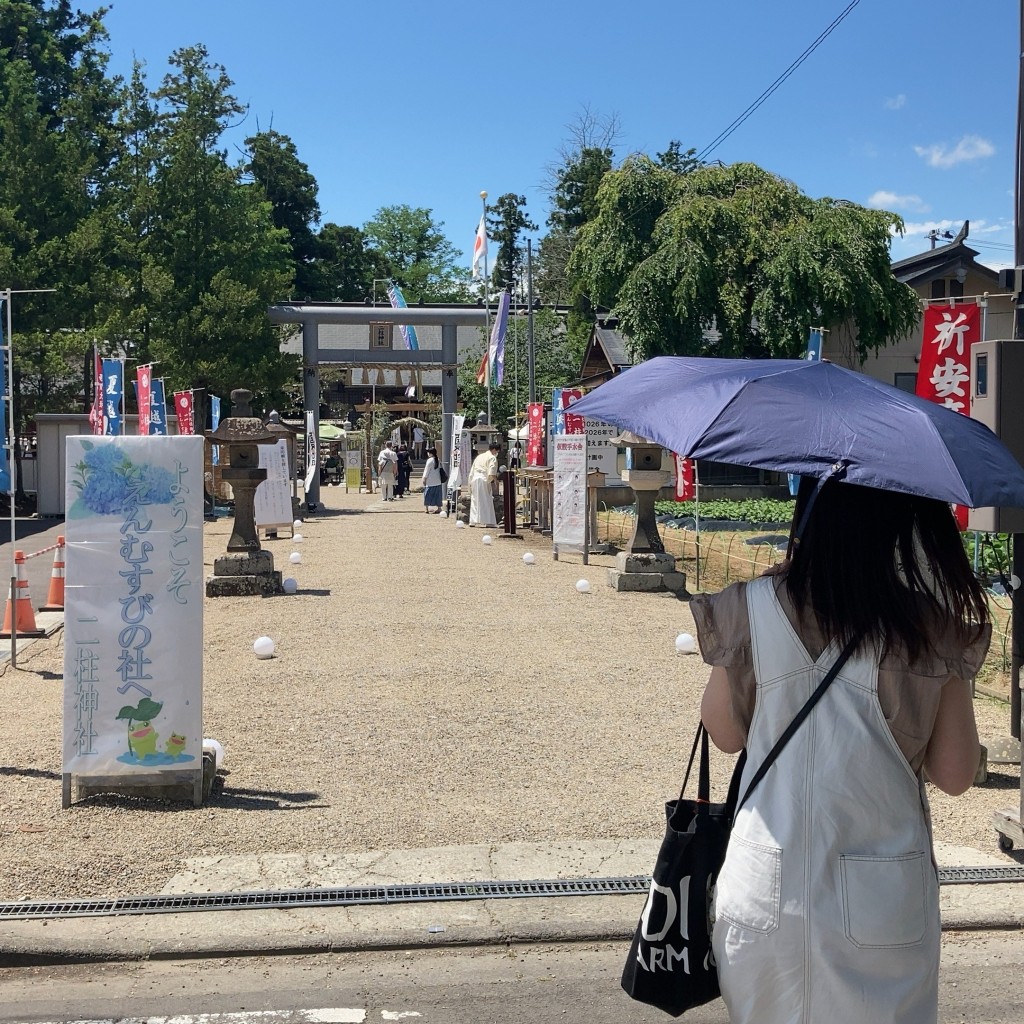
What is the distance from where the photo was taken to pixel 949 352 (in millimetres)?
11242

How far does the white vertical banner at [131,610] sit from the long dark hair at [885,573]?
419 cm

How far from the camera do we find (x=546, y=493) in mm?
22453

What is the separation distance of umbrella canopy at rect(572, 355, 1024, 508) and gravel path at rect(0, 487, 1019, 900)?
11.1 feet

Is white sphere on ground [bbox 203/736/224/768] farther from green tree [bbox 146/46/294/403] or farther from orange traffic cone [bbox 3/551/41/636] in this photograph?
green tree [bbox 146/46/294/403]

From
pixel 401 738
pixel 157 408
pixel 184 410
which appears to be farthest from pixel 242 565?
pixel 184 410

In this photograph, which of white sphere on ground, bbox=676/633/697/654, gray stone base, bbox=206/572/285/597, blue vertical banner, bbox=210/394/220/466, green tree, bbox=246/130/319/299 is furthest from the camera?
green tree, bbox=246/130/319/299

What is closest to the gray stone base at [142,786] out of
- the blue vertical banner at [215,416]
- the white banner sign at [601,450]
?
the white banner sign at [601,450]

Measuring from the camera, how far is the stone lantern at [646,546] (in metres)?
14.1

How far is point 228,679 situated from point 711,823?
6976 millimetres

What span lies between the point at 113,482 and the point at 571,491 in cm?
1141

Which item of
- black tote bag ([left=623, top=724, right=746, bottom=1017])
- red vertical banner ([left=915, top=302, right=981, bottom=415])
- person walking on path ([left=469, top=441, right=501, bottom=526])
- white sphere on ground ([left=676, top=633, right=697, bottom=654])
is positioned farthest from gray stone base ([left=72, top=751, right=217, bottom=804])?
person walking on path ([left=469, top=441, right=501, bottom=526])

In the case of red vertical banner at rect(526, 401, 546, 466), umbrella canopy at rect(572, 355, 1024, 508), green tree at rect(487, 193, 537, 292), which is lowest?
umbrella canopy at rect(572, 355, 1024, 508)

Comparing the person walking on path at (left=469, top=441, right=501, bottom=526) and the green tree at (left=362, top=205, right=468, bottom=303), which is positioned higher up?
the green tree at (left=362, top=205, right=468, bottom=303)

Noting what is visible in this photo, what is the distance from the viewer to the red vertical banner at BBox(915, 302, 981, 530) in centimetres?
1119
